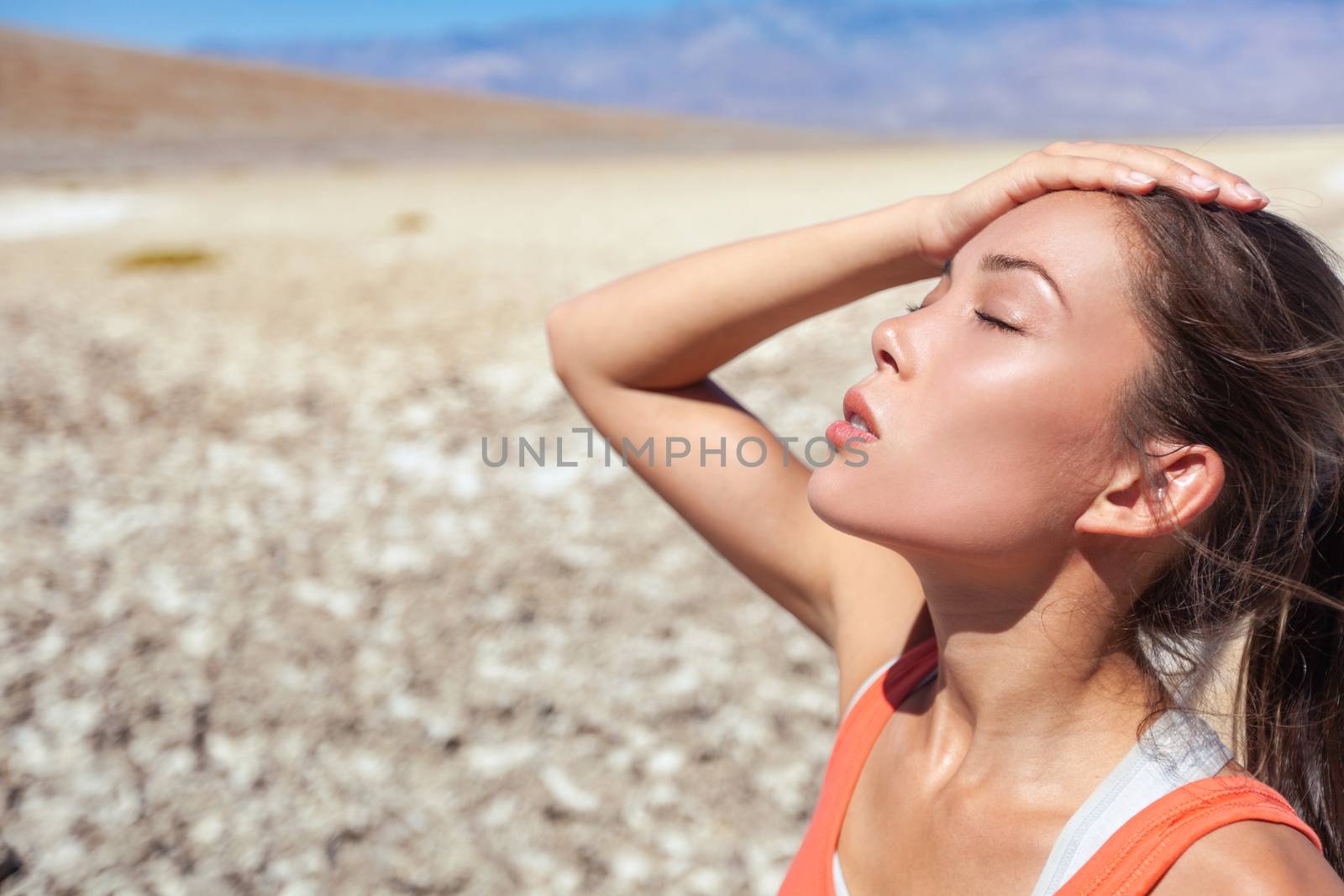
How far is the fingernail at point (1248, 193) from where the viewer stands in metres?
1.74

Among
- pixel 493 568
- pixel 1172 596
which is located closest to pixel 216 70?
pixel 493 568

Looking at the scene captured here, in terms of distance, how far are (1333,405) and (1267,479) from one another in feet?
0.51

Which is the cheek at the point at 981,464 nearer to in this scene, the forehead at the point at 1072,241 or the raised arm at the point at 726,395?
the forehead at the point at 1072,241

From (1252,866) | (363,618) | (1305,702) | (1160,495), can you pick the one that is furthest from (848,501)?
(363,618)

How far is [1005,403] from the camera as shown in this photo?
1.76 metres

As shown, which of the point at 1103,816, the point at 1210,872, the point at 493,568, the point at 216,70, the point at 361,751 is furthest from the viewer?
the point at 216,70

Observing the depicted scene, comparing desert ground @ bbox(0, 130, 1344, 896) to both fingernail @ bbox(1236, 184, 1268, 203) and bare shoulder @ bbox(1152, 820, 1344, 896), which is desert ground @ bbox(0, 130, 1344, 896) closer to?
fingernail @ bbox(1236, 184, 1268, 203)

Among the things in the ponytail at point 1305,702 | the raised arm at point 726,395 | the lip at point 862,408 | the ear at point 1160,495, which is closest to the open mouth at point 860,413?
the lip at point 862,408

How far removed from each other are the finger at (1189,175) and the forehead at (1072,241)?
8 centimetres

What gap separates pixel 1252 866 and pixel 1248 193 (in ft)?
3.38

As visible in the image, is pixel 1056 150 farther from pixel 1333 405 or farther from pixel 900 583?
pixel 900 583

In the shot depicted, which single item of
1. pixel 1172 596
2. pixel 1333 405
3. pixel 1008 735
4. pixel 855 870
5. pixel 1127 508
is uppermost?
pixel 1333 405

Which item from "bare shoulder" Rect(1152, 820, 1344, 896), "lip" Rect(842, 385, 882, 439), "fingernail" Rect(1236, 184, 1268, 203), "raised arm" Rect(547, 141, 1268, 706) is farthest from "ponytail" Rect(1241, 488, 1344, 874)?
"lip" Rect(842, 385, 882, 439)

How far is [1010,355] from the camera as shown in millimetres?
1766
